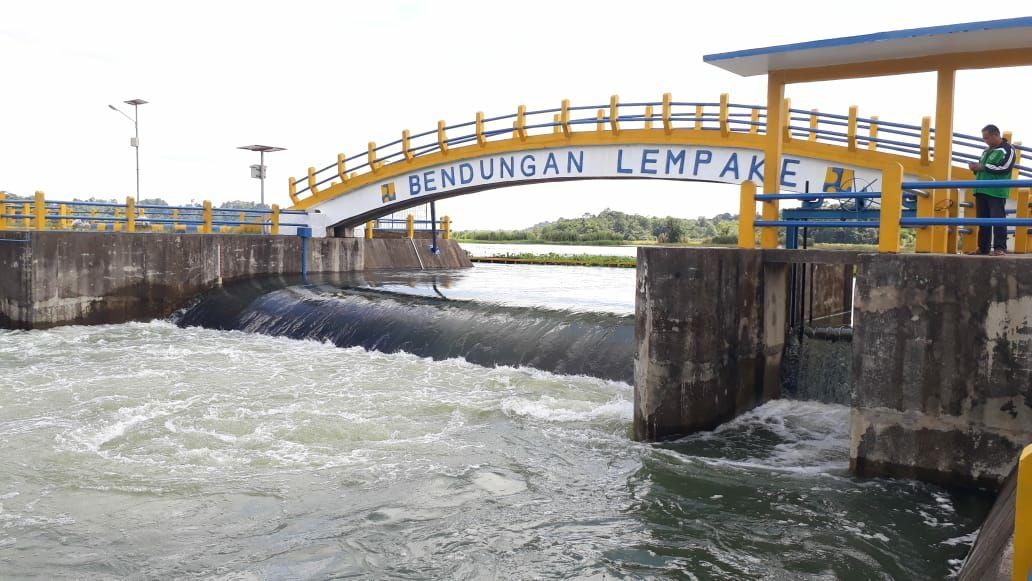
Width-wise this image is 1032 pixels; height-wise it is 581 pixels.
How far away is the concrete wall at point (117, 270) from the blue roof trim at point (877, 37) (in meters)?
15.3

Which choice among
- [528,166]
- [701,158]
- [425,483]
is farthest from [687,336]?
[528,166]

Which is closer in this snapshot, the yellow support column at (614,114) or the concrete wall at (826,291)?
the concrete wall at (826,291)

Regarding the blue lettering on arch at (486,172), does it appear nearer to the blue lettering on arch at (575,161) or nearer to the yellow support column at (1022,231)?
the blue lettering on arch at (575,161)

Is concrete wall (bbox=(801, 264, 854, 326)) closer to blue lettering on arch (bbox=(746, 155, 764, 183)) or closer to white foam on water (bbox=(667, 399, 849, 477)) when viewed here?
blue lettering on arch (bbox=(746, 155, 764, 183))

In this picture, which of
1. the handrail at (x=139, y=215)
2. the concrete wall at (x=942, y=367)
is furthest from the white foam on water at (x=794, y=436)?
the handrail at (x=139, y=215)

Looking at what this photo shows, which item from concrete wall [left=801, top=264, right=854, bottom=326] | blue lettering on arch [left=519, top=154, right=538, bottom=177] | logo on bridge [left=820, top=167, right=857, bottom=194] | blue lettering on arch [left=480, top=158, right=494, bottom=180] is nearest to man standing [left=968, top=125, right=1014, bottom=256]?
concrete wall [left=801, top=264, right=854, bottom=326]

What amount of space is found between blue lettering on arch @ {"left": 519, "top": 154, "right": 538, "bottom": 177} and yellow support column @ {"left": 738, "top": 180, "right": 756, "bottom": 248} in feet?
35.7

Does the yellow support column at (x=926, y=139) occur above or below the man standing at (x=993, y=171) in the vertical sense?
above

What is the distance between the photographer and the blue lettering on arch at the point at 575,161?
18859 mm

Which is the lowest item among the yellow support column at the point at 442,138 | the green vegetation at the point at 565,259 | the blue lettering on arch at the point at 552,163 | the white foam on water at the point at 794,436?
the white foam on water at the point at 794,436

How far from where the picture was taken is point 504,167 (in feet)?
66.7

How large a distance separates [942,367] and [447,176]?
16.1m

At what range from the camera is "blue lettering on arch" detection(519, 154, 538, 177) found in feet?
64.8

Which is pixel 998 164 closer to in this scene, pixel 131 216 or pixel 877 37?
pixel 877 37
